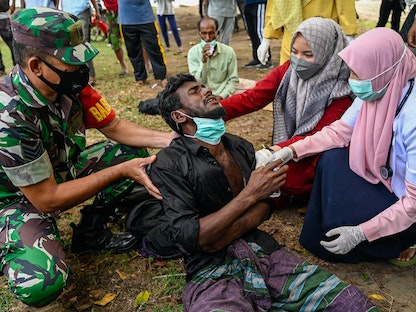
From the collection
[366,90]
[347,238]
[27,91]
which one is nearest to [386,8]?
[366,90]

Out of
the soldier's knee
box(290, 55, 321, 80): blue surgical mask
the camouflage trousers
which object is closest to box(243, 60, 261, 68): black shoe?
box(290, 55, 321, 80): blue surgical mask

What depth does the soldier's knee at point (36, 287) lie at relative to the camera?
2.33 meters

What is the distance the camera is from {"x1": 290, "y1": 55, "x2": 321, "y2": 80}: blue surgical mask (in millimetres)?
3150

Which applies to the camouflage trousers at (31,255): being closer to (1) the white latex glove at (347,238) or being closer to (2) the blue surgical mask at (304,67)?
(1) the white latex glove at (347,238)

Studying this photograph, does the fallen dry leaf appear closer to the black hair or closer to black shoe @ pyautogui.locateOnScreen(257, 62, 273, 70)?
the black hair

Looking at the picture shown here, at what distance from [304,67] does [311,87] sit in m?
0.17

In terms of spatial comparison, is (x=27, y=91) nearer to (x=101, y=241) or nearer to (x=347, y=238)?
(x=101, y=241)

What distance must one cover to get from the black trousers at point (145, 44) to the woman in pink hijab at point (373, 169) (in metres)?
4.37

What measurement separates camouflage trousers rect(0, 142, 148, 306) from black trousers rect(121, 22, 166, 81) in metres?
4.38

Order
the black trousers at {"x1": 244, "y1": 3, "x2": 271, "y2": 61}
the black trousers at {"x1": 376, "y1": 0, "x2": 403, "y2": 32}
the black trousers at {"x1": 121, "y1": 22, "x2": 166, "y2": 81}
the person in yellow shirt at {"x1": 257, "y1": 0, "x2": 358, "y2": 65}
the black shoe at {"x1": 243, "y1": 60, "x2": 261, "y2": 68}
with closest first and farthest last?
the person in yellow shirt at {"x1": 257, "y1": 0, "x2": 358, "y2": 65}
the black trousers at {"x1": 121, "y1": 22, "x2": 166, "y2": 81}
the black trousers at {"x1": 376, "y1": 0, "x2": 403, "y2": 32}
the black trousers at {"x1": 244, "y1": 3, "x2": 271, "y2": 61}
the black shoe at {"x1": 243, "y1": 60, "x2": 261, "y2": 68}

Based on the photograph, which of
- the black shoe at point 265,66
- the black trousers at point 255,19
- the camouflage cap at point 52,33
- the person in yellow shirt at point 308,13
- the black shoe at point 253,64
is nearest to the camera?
the camouflage cap at point 52,33

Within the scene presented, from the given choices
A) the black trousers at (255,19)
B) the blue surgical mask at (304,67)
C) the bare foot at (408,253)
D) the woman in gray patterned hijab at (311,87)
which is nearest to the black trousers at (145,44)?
the black trousers at (255,19)

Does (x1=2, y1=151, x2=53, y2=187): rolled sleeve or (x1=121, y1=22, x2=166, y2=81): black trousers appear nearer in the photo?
(x1=2, y1=151, x2=53, y2=187): rolled sleeve

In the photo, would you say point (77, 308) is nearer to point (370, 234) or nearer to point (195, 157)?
point (195, 157)
